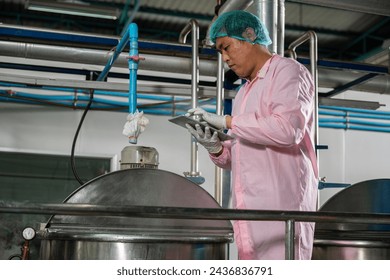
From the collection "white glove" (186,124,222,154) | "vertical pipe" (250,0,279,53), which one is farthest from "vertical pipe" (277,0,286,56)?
"white glove" (186,124,222,154)

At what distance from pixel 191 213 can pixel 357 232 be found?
1028 mm

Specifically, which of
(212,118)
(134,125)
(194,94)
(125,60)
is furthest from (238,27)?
(125,60)

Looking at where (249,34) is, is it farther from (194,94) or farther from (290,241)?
(194,94)

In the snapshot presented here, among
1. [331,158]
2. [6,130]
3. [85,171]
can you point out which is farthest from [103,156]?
[331,158]

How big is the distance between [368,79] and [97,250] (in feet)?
8.56

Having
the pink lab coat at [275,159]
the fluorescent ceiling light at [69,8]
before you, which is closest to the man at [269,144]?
the pink lab coat at [275,159]

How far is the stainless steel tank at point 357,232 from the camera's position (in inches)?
73.4

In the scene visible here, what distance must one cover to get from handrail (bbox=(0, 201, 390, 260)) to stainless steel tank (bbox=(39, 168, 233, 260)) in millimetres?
344

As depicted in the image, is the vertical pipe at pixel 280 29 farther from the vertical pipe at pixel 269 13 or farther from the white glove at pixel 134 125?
the white glove at pixel 134 125

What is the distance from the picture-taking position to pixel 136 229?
1.51 m

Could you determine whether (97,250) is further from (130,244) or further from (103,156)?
(103,156)

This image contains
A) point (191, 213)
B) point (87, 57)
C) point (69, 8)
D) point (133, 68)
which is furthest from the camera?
point (69, 8)

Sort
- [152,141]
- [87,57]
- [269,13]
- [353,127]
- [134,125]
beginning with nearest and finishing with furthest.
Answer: [134,125] < [269,13] < [87,57] < [152,141] < [353,127]
